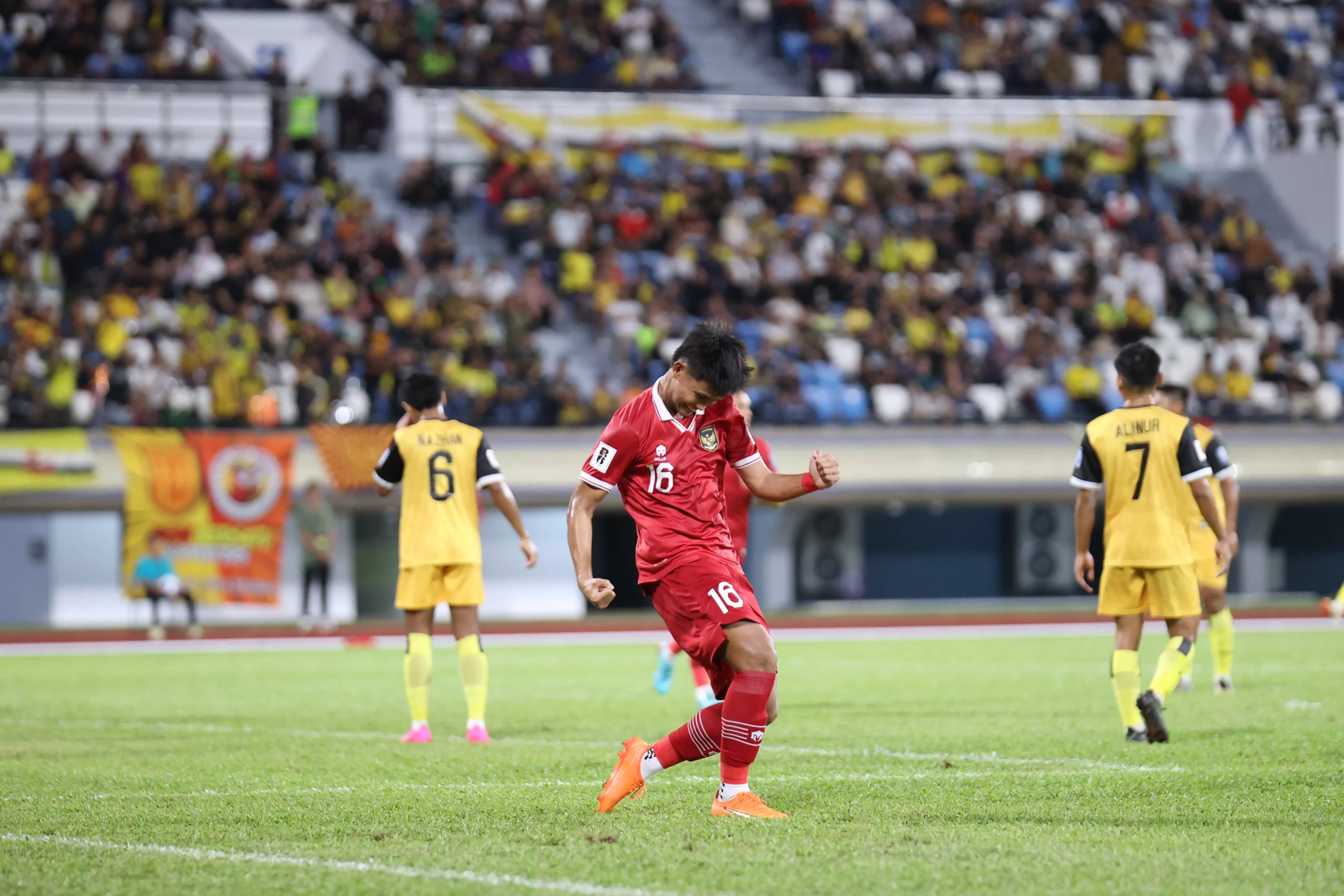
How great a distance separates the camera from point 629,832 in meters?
6.79

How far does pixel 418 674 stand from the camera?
1095 centimetres

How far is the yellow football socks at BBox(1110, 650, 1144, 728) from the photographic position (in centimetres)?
1009

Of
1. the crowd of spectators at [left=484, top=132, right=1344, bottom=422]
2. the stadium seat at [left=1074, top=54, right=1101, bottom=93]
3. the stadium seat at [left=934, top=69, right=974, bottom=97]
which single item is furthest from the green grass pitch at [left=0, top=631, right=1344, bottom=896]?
the stadium seat at [left=1074, top=54, right=1101, bottom=93]

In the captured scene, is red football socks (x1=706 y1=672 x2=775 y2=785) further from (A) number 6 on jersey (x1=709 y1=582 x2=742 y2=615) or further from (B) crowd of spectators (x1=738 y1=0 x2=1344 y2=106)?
(B) crowd of spectators (x1=738 y1=0 x2=1344 y2=106)

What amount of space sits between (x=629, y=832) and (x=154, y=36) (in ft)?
95.9

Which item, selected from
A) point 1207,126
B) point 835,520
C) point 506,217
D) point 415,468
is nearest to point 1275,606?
point 835,520

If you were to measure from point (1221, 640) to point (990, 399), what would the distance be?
1646 centimetres

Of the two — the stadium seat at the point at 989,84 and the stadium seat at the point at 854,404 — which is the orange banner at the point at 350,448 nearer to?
the stadium seat at the point at 854,404

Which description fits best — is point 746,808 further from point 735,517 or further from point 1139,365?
point 735,517

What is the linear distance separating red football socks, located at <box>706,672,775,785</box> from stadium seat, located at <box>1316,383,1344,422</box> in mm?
25400

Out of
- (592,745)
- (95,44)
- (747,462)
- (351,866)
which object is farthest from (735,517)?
(95,44)

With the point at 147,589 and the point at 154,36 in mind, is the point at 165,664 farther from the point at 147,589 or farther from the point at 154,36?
the point at 154,36

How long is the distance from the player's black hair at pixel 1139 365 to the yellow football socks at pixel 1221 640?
455 cm

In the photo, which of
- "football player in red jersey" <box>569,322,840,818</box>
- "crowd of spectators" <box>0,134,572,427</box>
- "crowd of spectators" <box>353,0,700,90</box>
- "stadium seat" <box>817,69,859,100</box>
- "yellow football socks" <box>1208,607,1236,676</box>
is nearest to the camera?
"football player in red jersey" <box>569,322,840,818</box>
